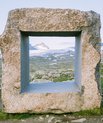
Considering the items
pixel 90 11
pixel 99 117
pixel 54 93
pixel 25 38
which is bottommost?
pixel 99 117

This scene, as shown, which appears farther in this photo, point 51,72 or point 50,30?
point 51,72

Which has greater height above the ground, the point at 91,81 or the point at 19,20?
the point at 19,20

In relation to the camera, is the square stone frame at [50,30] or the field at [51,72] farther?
the field at [51,72]

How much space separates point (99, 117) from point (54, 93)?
121cm

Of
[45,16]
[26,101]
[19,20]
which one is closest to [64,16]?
[45,16]

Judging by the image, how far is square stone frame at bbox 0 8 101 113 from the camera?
28.8 feet

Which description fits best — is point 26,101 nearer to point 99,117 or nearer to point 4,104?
point 4,104

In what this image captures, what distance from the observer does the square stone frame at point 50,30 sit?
8.77m

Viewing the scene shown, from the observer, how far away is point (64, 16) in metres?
8.79

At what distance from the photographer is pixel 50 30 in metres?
8.77

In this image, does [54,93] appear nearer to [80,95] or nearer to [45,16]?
[80,95]

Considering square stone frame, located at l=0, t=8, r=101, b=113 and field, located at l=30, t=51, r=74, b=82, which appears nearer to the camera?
square stone frame, located at l=0, t=8, r=101, b=113

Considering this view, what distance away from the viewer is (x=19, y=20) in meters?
8.77

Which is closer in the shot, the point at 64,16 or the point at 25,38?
the point at 64,16
